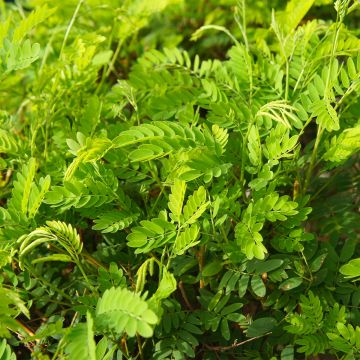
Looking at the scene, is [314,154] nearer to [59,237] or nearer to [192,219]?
[192,219]

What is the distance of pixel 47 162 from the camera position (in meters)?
1.53

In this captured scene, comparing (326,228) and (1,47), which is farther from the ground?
(1,47)

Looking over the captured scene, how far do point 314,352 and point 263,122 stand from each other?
56 centimetres

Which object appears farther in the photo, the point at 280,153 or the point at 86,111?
the point at 86,111

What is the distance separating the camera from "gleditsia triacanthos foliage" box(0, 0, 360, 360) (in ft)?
4.02

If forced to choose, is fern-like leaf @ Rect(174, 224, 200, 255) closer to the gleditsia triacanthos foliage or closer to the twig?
the gleditsia triacanthos foliage

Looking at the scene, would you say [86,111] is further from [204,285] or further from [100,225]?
[204,285]

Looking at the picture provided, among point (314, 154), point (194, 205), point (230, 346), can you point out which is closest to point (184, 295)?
point (230, 346)

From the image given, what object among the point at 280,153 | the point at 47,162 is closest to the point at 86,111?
the point at 47,162

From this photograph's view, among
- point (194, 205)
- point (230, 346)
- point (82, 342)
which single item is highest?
point (194, 205)

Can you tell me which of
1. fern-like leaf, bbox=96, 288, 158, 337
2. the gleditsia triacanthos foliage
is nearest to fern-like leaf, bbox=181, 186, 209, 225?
the gleditsia triacanthos foliage

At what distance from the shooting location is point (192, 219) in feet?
3.99

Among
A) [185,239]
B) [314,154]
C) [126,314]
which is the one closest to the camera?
[126,314]

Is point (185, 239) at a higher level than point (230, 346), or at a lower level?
higher
